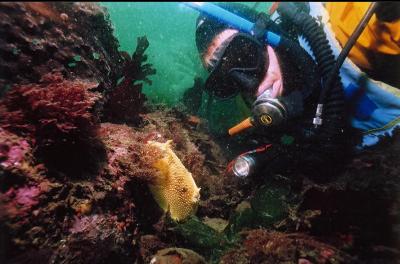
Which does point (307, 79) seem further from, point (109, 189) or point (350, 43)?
point (109, 189)

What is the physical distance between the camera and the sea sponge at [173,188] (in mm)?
2855

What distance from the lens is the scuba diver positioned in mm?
2867

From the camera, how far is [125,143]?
2.91 meters

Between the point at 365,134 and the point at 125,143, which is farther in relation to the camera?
the point at 365,134

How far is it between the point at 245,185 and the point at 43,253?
2263mm

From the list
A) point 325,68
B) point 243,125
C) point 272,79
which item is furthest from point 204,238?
point 325,68

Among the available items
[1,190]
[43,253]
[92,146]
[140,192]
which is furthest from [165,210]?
[1,190]


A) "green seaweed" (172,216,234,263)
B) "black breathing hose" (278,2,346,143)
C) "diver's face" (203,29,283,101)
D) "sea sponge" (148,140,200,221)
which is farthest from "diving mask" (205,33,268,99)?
"green seaweed" (172,216,234,263)

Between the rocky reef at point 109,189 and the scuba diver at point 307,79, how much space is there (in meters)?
0.25

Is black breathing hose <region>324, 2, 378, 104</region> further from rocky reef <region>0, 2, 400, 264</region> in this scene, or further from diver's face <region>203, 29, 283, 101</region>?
rocky reef <region>0, 2, 400, 264</region>

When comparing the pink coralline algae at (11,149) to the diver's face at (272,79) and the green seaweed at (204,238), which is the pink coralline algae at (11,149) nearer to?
the green seaweed at (204,238)

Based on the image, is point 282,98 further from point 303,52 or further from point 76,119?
point 76,119

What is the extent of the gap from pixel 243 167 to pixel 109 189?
149 cm

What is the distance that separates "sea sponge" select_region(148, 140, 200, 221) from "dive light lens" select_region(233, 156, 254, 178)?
576mm
